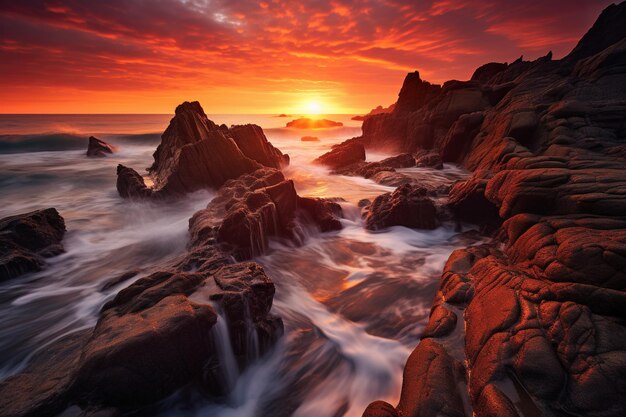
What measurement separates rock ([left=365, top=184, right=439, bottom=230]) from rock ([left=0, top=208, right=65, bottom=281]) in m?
12.1

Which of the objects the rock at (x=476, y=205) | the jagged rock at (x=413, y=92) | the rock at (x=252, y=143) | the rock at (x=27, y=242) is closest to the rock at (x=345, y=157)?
the rock at (x=252, y=143)

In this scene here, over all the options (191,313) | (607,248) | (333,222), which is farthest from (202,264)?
(607,248)

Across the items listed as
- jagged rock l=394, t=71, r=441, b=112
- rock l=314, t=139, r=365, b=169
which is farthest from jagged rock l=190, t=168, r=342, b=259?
jagged rock l=394, t=71, r=441, b=112

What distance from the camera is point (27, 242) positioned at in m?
10.1

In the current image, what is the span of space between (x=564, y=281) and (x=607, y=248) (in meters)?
0.85

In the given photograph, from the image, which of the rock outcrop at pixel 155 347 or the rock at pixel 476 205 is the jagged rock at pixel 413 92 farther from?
the rock outcrop at pixel 155 347

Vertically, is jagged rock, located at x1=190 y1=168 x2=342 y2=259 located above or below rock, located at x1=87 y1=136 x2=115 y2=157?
below

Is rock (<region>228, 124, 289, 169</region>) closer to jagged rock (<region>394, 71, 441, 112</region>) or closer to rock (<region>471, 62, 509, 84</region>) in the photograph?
jagged rock (<region>394, 71, 441, 112</region>)

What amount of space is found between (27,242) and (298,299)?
9.66m

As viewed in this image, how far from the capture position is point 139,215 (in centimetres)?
1560

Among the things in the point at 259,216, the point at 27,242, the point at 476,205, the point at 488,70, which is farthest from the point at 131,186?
the point at 488,70

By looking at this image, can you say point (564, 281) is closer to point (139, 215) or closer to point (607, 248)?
point (607, 248)

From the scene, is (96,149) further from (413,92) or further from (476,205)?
(413,92)

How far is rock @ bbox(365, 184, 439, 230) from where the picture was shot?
12445mm
